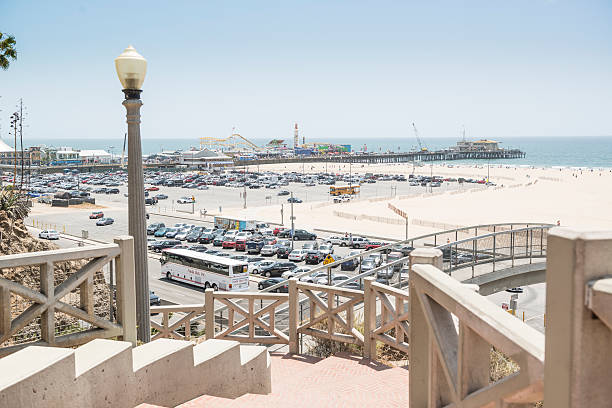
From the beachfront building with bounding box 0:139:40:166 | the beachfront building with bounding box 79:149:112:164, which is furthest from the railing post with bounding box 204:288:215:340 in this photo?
the beachfront building with bounding box 79:149:112:164

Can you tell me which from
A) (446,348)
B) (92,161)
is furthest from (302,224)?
(92,161)

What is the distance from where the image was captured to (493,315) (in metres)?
1.95

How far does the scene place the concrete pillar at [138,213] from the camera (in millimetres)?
7684

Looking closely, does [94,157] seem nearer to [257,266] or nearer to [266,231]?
[266,231]

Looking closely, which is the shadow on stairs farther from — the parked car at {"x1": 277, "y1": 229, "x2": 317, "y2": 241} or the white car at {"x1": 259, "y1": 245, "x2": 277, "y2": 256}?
the parked car at {"x1": 277, "y1": 229, "x2": 317, "y2": 241}

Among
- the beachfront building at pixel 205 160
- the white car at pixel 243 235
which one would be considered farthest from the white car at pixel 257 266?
the beachfront building at pixel 205 160

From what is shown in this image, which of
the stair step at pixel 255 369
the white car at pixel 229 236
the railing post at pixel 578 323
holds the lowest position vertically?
the white car at pixel 229 236

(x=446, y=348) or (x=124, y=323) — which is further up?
(x=446, y=348)

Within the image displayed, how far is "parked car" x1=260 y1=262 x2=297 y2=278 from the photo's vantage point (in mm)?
33875

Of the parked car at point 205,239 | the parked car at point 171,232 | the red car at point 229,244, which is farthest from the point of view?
the parked car at point 171,232

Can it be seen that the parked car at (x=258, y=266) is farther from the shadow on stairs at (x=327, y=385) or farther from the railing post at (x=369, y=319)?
the railing post at (x=369, y=319)

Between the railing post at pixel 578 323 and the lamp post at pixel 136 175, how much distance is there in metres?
6.69

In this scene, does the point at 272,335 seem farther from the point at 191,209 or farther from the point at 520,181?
the point at 520,181

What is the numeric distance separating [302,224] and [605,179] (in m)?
75.1
